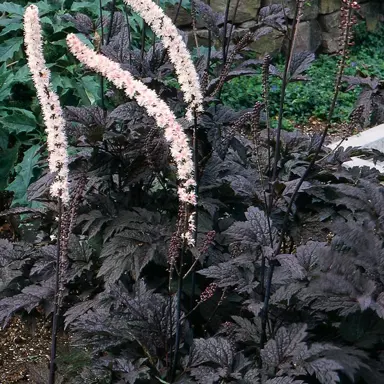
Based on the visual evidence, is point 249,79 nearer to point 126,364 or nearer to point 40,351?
point 40,351

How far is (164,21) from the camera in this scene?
2.00 m

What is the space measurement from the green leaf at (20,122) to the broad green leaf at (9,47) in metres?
0.31

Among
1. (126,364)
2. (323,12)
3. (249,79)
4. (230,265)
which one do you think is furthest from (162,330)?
(323,12)

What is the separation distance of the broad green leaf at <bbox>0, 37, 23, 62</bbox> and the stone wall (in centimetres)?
296

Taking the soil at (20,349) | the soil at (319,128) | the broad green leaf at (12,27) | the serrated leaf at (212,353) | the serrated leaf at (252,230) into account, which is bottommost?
the soil at (319,128)

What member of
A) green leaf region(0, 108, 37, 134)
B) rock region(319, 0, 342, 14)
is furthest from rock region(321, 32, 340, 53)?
green leaf region(0, 108, 37, 134)

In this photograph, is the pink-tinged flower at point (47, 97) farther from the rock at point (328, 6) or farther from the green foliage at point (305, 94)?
the rock at point (328, 6)

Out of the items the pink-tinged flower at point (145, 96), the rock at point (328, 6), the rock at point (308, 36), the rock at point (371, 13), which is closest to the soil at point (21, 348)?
the pink-tinged flower at point (145, 96)

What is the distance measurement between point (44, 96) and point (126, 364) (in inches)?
32.7

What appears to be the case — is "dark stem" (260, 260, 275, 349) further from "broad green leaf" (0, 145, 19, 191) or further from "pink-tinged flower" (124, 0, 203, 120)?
"broad green leaf" (0, 145, 19, 191)

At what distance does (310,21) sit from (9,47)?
14.5ft

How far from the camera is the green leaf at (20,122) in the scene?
3875 mm

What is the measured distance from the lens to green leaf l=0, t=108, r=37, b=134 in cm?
388

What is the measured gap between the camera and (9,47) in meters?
4.07
